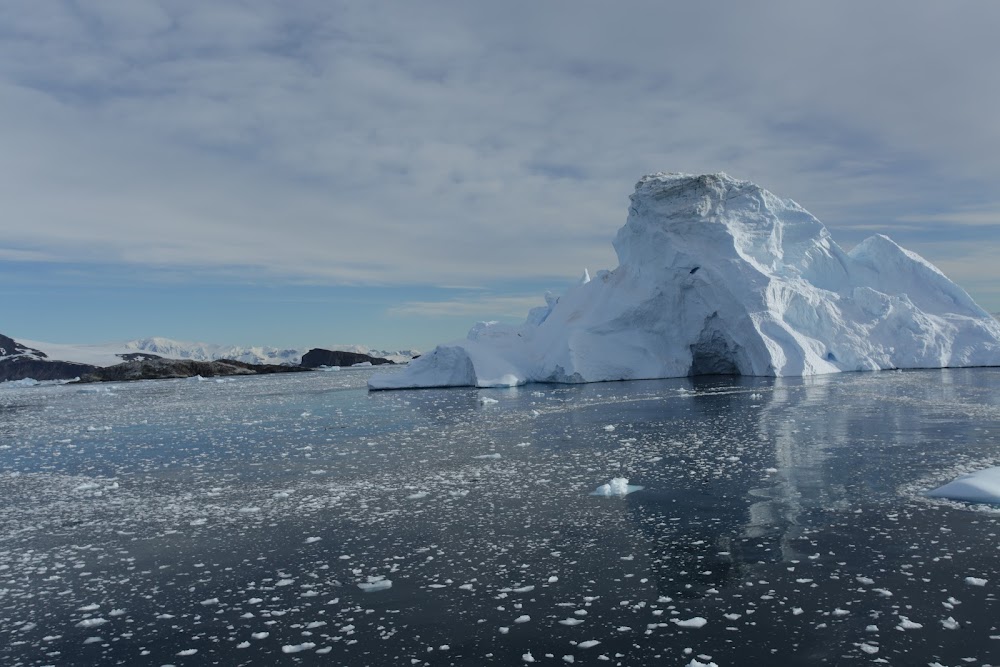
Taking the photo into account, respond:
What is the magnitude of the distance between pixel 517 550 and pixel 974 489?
4540 millimetres

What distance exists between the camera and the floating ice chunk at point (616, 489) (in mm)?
7691

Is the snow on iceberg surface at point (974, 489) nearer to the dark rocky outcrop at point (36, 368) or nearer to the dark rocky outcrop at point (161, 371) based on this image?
the dark rocky outcrop at point (161, 371)

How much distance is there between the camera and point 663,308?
1065 inches

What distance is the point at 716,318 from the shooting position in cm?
2608

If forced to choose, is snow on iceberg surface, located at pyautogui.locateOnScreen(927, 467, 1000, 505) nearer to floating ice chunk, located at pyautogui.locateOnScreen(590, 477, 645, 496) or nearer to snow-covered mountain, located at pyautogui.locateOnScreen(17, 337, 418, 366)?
floating ice chunk, located at pyautogui.locateOnScreen(590, 477, 645, 496)

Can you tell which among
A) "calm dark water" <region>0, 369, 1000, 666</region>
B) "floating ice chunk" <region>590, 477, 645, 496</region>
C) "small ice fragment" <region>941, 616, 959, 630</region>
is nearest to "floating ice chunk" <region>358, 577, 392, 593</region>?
"calm dark water" <region>0, 369, 1000, 666</region>

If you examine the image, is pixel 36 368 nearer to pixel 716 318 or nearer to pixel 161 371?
pixel 161 371

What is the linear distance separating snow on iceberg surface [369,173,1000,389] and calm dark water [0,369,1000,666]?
13.0m

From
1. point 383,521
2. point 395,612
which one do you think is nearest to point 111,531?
point 383,521

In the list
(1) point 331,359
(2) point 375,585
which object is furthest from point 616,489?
(1) point 331,359

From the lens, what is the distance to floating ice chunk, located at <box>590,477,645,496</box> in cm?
769

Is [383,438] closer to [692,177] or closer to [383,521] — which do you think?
[383,521]

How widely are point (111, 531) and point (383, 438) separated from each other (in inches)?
243

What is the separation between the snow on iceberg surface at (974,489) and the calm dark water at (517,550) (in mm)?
263
